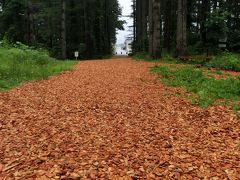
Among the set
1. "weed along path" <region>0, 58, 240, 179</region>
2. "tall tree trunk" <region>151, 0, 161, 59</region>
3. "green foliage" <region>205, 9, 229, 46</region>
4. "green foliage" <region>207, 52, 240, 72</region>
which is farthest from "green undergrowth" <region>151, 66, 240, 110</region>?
"green foliage" <region>205, 9, 229, 46</region>

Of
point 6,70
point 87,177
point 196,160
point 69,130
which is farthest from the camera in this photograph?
point 6,70

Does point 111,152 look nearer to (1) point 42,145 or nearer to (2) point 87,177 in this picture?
(2) point 87,177

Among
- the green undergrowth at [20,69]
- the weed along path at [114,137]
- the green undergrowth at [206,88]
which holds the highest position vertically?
the green undergrowth at [20,69]

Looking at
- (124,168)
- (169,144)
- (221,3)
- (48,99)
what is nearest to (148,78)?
(48,99)

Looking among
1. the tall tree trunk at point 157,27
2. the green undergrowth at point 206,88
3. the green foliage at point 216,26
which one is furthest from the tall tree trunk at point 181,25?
the green undergrowth at point 206,88

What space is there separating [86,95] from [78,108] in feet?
4.98

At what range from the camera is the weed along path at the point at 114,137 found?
3.89 m

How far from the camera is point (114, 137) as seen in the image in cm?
509

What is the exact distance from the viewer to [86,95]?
8.58 m

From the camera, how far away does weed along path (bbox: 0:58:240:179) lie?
12.8 feet

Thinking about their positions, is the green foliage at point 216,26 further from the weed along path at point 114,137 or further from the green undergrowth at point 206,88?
the weed along path at point 114,137

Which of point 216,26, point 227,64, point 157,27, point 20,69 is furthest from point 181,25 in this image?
point 20,69

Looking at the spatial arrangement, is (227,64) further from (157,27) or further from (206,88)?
(157,27)

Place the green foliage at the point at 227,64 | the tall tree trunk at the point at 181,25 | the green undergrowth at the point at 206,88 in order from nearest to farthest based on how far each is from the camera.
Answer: the green undergrowth at the point at 206,88
the green foliage at the point at 227,64
the tall tree trunk at the point at 181,25
